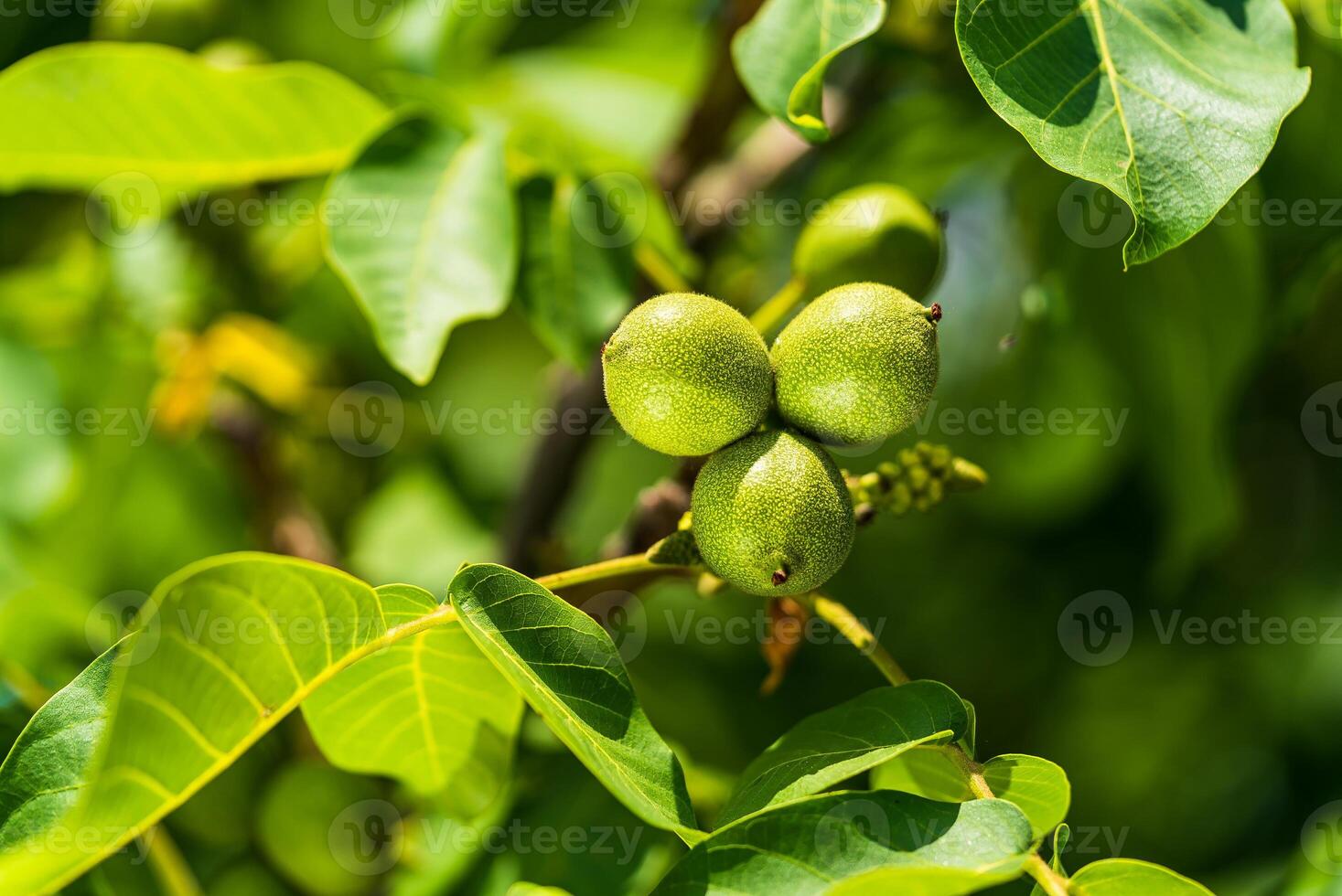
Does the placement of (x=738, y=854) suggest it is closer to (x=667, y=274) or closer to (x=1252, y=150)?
(x=1252, y=150)

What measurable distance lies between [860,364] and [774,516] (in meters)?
0.21

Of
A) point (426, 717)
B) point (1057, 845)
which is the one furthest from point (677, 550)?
point (1057, 845)

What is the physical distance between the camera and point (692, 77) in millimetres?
2971

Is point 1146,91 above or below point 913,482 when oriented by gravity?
above

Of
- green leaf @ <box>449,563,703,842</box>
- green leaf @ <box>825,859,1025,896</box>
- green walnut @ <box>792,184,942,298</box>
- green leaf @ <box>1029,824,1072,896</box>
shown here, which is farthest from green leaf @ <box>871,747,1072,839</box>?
green walnut @ <box>792,184,942,298</box>

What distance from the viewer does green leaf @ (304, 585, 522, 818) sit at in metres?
1.40

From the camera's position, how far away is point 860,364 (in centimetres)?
129

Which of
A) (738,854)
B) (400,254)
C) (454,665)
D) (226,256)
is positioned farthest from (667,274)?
(226,256)

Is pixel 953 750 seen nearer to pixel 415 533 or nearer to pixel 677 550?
pixel 677 550

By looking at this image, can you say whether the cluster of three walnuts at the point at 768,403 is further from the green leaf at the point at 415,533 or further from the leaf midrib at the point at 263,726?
the green leaf at the point at 415,533

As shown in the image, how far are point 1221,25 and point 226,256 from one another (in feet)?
6.94

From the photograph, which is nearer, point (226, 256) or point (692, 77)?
point (226, 256)

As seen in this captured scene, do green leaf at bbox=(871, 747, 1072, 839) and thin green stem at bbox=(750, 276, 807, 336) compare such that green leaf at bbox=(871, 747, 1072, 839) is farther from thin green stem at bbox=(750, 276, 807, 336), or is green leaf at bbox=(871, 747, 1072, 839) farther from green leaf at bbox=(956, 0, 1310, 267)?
thin green stem at bbox=(750, 276, 807, 336)

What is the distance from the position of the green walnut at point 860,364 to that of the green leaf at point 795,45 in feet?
0.78
